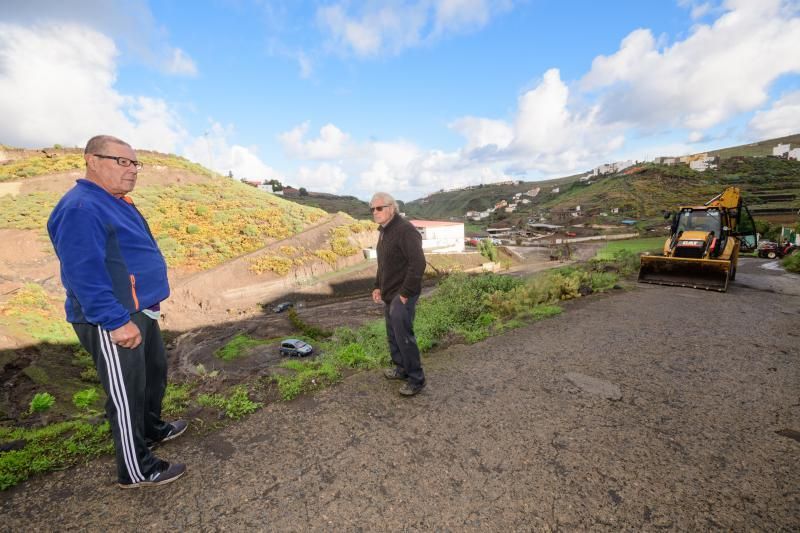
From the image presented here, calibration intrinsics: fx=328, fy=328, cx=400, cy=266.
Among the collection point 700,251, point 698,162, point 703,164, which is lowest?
point 700,251

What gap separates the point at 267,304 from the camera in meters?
23.7

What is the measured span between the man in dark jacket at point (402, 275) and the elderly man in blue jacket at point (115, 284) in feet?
7.02

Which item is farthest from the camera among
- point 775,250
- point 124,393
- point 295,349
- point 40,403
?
point 775,250

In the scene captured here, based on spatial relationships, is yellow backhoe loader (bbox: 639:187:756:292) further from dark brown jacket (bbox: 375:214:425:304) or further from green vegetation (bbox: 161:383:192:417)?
green vegetation (bbox: 161:383:192:417)

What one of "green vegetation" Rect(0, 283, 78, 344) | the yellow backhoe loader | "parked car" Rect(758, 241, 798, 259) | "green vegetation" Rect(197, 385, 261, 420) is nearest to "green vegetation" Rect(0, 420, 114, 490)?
"green vegetation" Rect(197, 385, 261, 420)

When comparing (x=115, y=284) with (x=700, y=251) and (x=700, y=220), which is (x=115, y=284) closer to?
(x=700, y=251)

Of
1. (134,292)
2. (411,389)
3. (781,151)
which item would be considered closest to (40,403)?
(134,292)

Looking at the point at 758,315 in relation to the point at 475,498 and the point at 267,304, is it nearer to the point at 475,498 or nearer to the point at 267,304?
the point at 475,498

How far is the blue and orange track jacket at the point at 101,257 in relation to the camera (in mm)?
2096

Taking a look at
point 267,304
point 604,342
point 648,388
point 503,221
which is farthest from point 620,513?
point 503,221

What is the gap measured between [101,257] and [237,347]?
47.3ft

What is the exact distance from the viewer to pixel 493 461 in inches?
106

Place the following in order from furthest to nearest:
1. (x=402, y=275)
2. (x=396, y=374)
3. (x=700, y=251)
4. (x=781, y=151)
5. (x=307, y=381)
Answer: (x=781, y=151) → (x=700, y=251) → (x=396, y=374) → (x=307, y=381) → (x=402, y=275)

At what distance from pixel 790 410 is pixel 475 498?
3.73 metres
